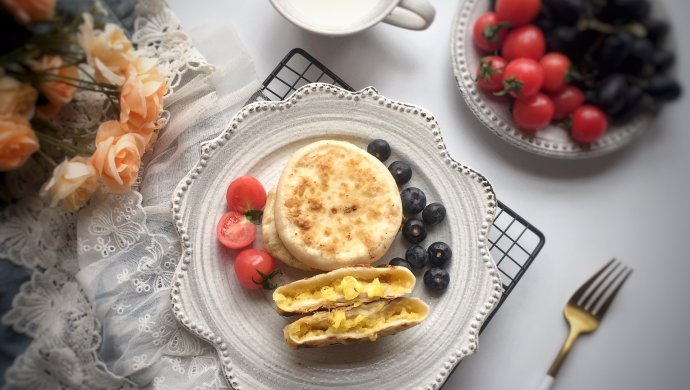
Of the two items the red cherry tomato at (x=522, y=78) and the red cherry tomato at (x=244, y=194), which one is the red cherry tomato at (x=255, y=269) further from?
the red cherry tomato at (x=522, y=78)

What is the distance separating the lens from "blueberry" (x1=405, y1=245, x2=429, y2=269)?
1829mm

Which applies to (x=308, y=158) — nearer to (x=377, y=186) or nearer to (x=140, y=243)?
(x=377, y=186)

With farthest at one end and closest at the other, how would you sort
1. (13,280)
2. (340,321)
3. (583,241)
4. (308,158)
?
1. (583,241)
2. (308,158)
3. (340,321)
4. (13,280)

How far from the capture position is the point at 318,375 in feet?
5.88

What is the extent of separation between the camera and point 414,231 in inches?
72.5

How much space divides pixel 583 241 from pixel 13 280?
2.01 m

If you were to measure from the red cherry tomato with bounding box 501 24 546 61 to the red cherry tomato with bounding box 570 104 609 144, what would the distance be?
0.27 meters

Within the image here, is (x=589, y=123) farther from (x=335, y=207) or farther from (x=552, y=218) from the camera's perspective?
(x=335, y=207)

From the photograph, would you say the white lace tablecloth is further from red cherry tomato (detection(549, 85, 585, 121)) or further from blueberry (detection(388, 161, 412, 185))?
red cherry tomato (detection(549, 85, 585, 121))

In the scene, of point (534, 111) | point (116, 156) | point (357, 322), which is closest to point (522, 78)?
point (534, 111)

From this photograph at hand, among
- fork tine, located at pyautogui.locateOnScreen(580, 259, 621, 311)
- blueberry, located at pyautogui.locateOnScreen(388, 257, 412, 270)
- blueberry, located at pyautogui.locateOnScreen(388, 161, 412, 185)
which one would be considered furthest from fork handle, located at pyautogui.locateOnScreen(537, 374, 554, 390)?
blueberry, located at pyautogui.locateOnScreen(388, 161, 412, 185)

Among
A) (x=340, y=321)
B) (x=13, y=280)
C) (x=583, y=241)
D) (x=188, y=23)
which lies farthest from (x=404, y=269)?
(x=188, y=23)

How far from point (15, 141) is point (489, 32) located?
157 cm

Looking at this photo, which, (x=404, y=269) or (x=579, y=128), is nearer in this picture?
(x=404, y=269)
